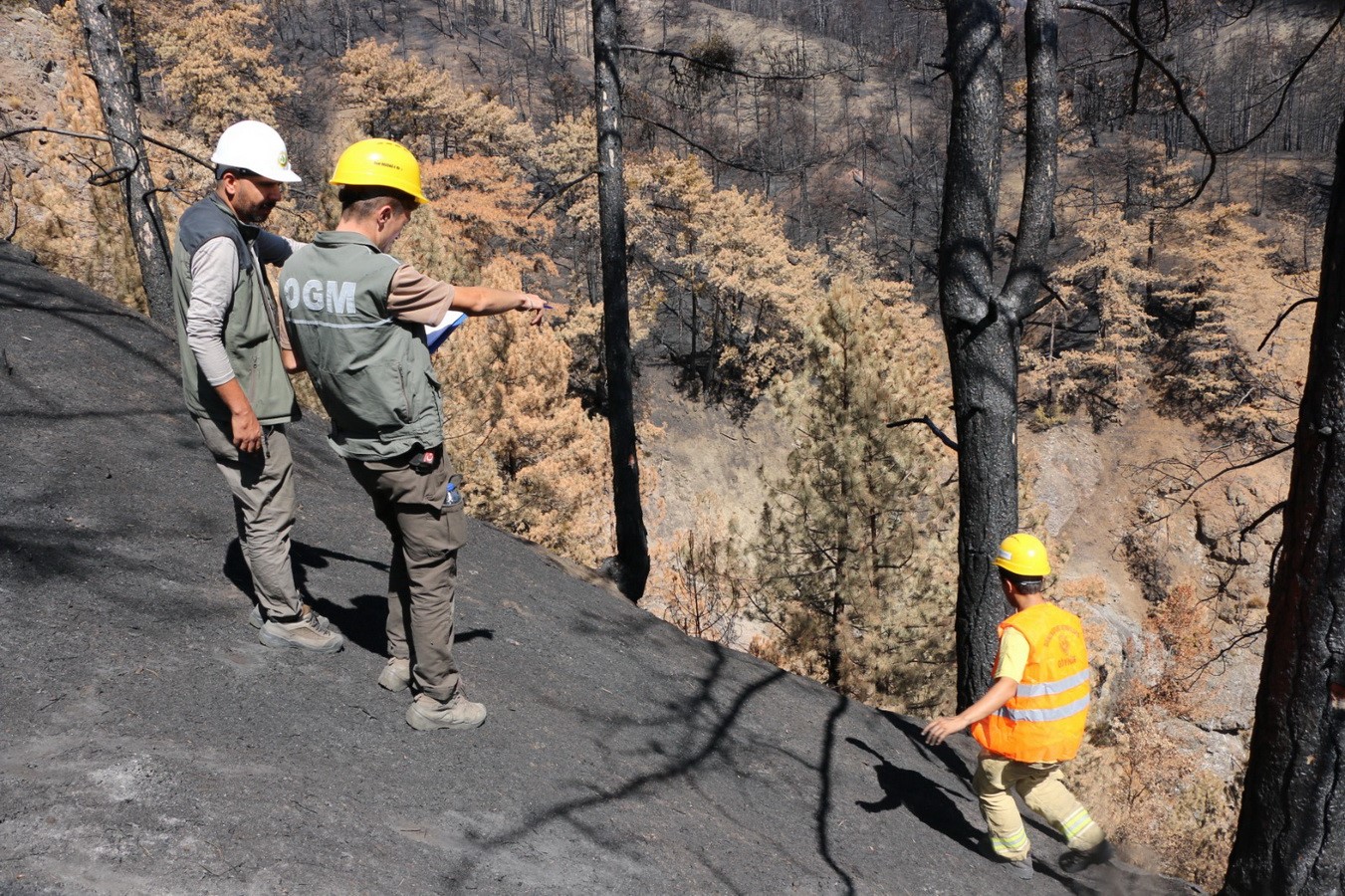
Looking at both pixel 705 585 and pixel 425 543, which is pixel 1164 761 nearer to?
pixel 705 585

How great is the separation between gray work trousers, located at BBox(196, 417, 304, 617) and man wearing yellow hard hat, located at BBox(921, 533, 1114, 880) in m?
2.71

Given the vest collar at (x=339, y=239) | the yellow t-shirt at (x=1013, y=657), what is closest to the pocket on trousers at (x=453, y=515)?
the vest collar at (x=339, y=239)

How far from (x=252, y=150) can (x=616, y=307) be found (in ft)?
17.2

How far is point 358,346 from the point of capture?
279 cm

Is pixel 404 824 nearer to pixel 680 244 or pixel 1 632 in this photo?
pixel 1 632

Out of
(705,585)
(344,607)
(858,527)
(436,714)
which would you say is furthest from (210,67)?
(436,714)

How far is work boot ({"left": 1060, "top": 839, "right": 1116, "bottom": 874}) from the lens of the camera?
12.2 ft

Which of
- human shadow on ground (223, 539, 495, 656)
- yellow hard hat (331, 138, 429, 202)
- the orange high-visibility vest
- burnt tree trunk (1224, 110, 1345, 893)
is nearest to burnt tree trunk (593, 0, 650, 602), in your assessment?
human shadow on ground (223, 539, 495, 656)

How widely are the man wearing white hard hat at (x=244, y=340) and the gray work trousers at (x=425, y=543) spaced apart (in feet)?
1.70

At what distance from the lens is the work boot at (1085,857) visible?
3.71m

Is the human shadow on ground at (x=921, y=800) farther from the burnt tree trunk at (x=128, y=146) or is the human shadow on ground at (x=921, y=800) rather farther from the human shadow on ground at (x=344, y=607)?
the burnt tree trunk at (x=128, y=146)

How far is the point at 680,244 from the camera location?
37125 millimetres

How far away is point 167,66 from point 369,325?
50.9 metres

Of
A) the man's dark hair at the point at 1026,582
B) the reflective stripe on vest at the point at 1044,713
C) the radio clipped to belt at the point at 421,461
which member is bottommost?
the reflective stripe on vest at the point at 1044,713
